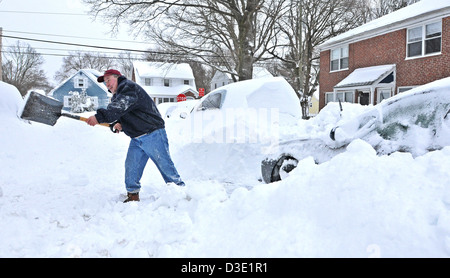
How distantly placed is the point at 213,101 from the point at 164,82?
119ft

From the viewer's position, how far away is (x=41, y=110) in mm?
4457

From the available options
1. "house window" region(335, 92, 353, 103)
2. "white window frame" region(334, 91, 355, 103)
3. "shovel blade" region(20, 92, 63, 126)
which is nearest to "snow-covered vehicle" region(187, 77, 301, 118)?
"shovel blade" region(20, 92, 63, 126)

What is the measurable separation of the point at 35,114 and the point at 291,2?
65.5 ft

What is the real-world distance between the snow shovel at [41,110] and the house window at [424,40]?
16.5 m

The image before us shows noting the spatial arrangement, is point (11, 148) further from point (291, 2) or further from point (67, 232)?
point (291, 2)

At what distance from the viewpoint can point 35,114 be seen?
14.4ft

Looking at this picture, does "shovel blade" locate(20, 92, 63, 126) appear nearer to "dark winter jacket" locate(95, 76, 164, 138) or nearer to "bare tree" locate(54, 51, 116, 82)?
"dark winter jacket" locate(95, 76, 164, 138)

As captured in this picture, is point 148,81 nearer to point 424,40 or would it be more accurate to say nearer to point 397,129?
point 424,40

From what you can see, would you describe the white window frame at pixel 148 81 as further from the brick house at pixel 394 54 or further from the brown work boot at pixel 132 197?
the brown work boot at pixel 132 197

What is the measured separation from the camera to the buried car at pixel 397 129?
3.64 metres

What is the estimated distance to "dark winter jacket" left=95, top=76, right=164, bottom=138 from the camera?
387 cm

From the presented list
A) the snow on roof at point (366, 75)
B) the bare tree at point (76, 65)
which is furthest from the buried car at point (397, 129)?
the bare tree at point (76, 65)
